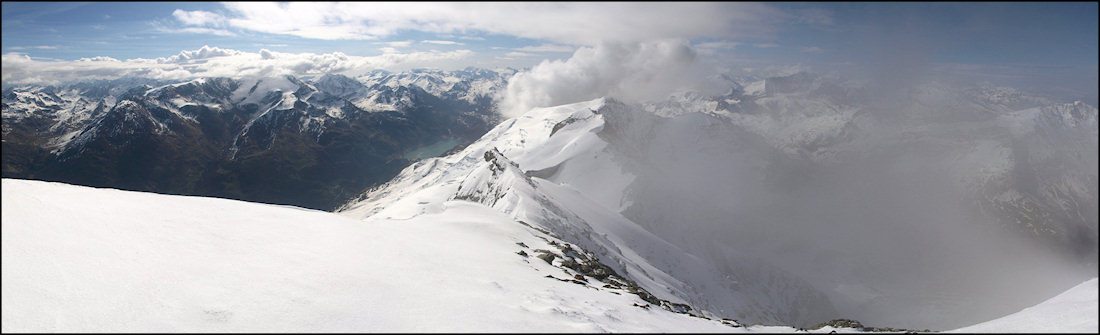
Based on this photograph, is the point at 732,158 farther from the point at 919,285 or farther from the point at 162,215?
the point at 162,215

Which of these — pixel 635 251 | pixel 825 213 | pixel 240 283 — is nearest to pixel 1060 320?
pixel 240 283

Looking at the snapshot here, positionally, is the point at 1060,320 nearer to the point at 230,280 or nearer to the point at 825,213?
the point at 230,280

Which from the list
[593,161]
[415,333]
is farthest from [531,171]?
[415,333]

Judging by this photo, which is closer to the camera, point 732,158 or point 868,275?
point 868,275

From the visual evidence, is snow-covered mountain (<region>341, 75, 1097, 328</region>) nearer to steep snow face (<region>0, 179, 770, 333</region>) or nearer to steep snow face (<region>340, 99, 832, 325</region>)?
steep snow face (<region>340, 99, 832, 325</region>)

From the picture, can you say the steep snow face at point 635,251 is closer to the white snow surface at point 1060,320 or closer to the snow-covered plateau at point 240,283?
the snow-covered plateau at point 240,283

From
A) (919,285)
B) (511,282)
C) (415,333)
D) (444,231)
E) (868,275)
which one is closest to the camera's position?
(415,333)

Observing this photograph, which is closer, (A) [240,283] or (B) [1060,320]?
(A) [240,283]
